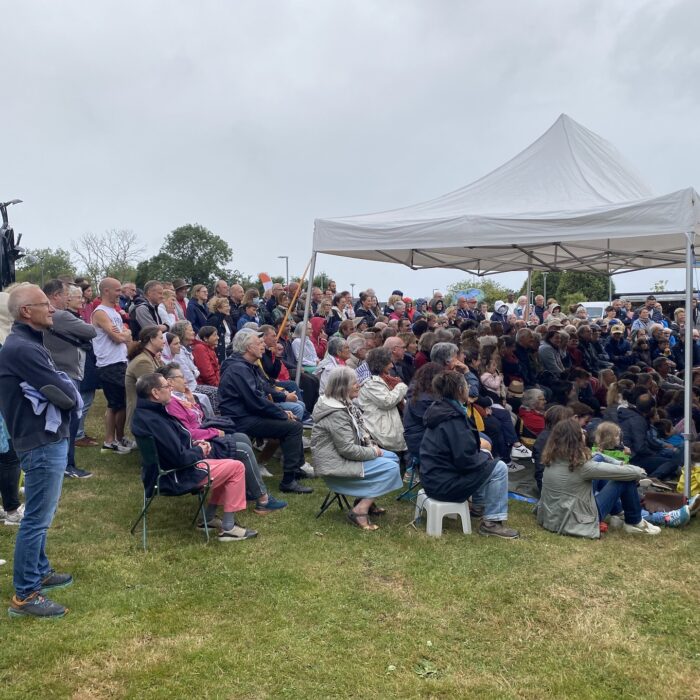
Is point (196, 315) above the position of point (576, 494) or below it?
above

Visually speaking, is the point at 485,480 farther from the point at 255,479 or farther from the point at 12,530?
the point at 12,530

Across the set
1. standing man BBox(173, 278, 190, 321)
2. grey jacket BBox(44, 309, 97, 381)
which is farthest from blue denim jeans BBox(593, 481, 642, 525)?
standing man BBox(173, 278, 190, 321)

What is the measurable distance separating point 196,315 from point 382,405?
3.70 meters

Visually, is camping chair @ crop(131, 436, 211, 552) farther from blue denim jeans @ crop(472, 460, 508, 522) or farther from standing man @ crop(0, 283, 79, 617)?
blue denim jeans @ crop(472, 460, 508, 522)

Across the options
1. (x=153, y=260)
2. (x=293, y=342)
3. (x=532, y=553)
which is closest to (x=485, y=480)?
(x=532, y=553)

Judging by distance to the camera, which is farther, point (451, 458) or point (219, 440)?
point (219, 440)

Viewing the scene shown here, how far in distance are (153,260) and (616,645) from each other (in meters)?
46.7

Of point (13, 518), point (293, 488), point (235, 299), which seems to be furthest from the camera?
point (235, 299)

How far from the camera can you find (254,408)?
18.8ft

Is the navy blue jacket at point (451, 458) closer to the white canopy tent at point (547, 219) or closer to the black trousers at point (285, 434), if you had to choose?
the black trousers at point (285, 434)

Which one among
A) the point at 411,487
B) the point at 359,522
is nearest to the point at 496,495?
the point at 411,487

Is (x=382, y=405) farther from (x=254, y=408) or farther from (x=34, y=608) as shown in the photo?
(x=34, y=608)

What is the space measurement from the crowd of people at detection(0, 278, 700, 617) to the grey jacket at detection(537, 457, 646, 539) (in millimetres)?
11

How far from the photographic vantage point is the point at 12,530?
458cm
